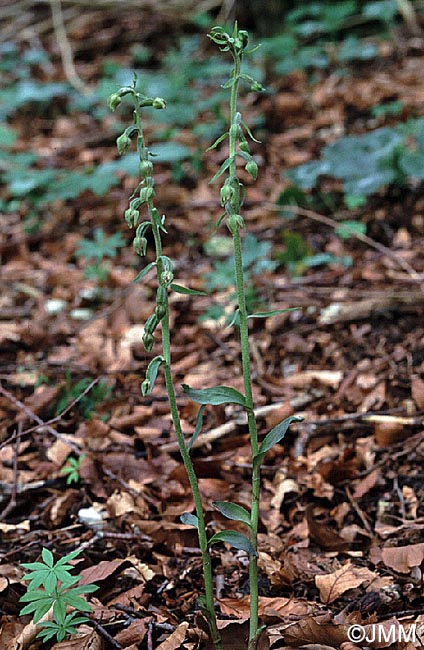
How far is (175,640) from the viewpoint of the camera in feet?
5.59

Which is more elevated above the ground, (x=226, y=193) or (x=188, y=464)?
(x=226, y=193)

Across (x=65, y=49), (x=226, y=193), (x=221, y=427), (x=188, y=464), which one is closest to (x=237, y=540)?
(x=188, y=464)

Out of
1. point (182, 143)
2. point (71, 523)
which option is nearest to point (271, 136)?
point (182, 143)

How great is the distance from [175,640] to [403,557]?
0.65 meters

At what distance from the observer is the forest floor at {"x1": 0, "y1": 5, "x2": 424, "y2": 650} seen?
6.14ft

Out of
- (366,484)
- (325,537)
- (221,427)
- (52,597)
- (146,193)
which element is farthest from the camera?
(221,427)

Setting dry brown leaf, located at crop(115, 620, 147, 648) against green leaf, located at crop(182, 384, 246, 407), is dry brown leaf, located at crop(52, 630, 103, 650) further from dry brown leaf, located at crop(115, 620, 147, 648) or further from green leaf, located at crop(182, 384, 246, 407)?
green leaf, located at crop(182, 384, 246, 407)

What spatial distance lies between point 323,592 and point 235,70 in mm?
1309

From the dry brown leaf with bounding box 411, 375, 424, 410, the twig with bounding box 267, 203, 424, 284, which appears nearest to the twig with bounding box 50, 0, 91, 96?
the twig with bounding box 267, 203, 424, 284

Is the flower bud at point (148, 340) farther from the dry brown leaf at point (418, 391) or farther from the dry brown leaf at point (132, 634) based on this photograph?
the dry brown leaf at point (418, 391)

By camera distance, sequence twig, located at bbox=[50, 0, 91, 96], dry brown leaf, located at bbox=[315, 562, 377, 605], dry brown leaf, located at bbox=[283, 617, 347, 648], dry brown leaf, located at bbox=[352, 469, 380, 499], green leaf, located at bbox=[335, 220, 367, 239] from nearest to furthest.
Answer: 1. dry brown leaf, located at bbox=[283, 617, 347, 648]
2. dry brown leaf, located at bbox=[315, 562, 377, 605]
3. dry brown leaf, located at bbox=[352, 469, 380, 499]
4. green leaf, located at bbox=[335, 220, 367, 239]
5. twig, located at bbox=[50, 0, 91, 96]

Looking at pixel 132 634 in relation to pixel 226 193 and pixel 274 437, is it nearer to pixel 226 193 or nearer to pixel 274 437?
pixel 274 437

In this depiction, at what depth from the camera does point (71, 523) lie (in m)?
2.18

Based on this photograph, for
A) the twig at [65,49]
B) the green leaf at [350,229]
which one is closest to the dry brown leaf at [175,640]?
the green leaf at [350,229]
